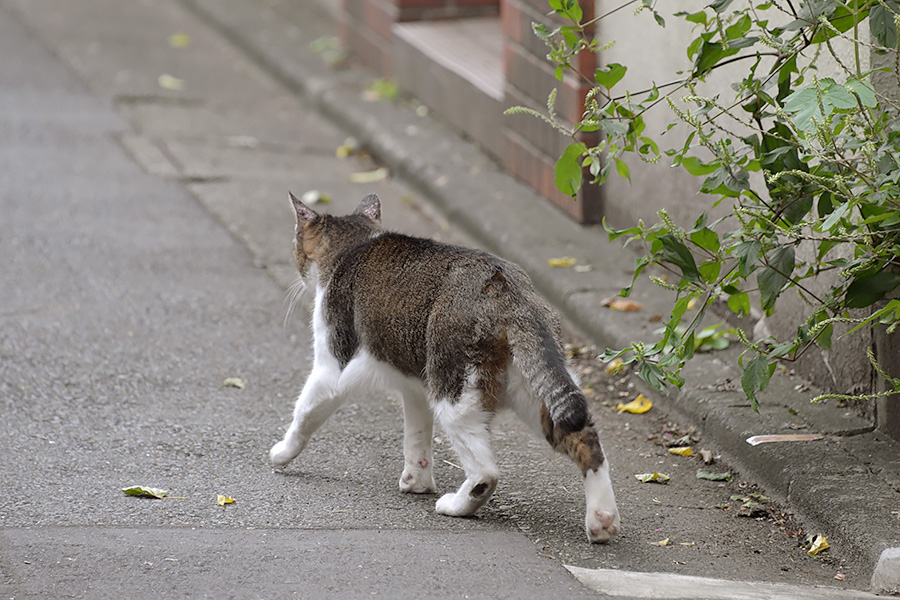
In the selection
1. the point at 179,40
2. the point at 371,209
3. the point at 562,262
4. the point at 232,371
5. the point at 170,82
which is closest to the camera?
the point at 371,209

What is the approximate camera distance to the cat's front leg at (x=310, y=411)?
3852 mm

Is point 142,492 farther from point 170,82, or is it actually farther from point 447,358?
point 170,82

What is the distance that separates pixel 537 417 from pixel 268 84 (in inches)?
259

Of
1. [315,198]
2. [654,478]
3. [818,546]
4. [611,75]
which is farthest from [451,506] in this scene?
[315,198]

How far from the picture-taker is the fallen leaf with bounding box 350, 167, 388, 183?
7.54 meters

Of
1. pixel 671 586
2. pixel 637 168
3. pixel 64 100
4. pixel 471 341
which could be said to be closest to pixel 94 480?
pixel 471 341

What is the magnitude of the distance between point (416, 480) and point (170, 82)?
6.12m

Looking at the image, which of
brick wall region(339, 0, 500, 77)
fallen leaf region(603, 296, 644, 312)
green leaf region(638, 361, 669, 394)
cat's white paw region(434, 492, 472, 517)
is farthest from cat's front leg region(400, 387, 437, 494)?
brick wall region(339, 0, 500, 77)

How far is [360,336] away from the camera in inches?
151

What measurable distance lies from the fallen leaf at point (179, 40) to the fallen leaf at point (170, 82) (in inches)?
36.3

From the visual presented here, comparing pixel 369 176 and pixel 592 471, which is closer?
pixel 592 471

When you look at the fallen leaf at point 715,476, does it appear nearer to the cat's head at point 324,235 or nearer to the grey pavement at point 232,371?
the grey pavement at point 232,371

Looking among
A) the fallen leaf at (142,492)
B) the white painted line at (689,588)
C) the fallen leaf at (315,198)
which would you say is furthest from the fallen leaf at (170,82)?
the white painted line at (689,588)

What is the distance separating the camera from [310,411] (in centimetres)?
388
